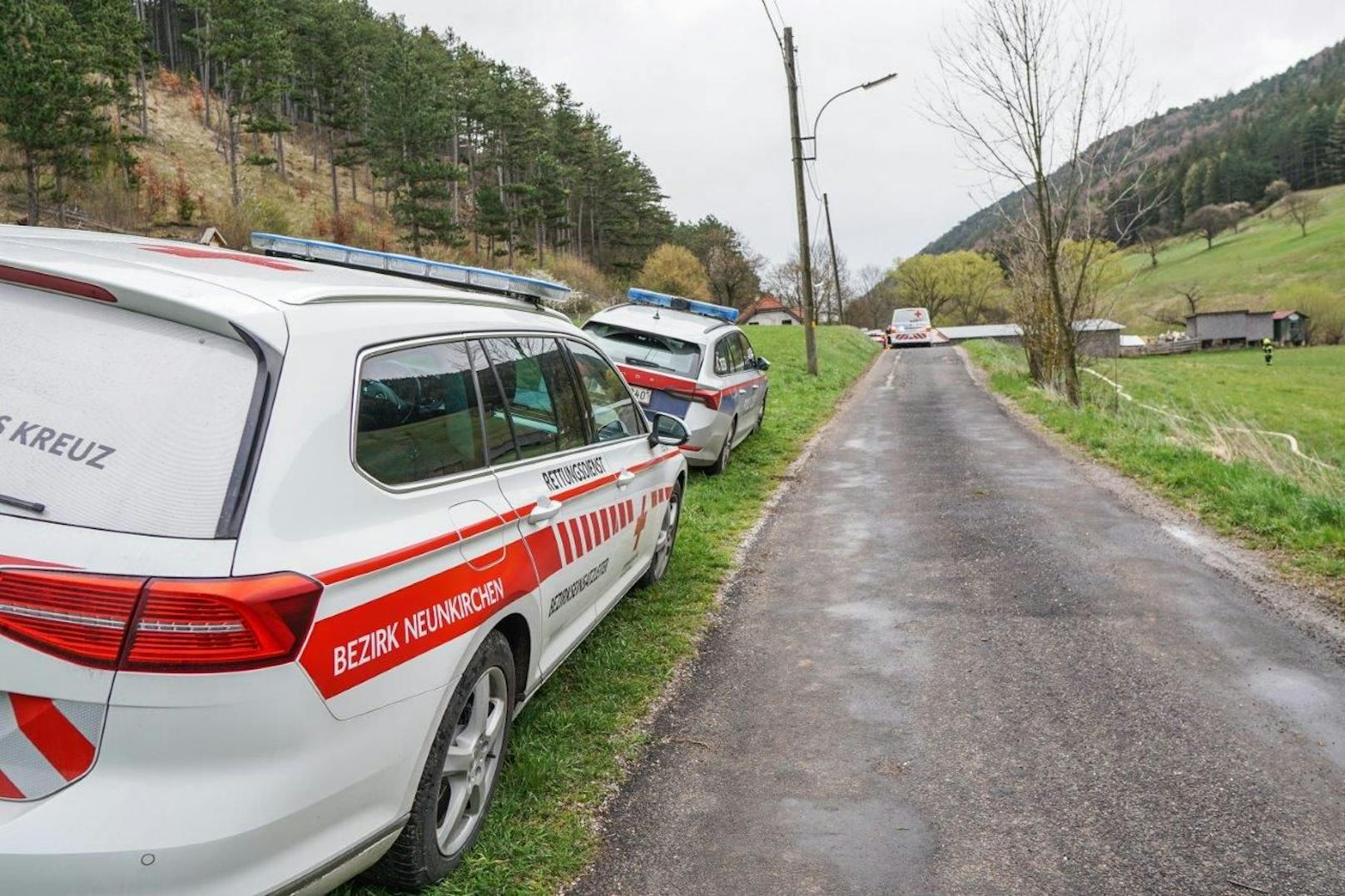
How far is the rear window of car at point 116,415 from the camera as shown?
200cm

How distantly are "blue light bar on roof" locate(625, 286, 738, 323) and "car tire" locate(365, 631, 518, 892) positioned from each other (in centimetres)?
824

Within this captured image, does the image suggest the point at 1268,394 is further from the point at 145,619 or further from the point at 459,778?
the point at 145,619

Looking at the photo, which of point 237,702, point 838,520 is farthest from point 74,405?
point 838,520

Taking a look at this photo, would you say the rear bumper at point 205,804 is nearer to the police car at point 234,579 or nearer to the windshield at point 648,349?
the police car at point 234,579

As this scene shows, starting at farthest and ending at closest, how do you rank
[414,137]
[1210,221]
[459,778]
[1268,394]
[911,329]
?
1. [1210,221]
2. [911,329]
3. [414,137]
4. [1268,394]
5. [459,778]

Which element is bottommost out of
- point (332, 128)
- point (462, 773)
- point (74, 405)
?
point (462, 773)

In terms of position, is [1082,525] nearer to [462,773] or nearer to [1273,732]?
[1273,732]

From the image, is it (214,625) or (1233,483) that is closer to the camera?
(214,625)

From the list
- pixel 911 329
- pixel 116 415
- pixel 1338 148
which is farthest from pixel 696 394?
pixel 1338 148

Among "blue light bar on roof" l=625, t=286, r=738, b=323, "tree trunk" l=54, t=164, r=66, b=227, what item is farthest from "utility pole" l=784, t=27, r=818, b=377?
"tree trunk" l=54, t=164, r=66, b=227

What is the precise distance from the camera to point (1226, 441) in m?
11.6

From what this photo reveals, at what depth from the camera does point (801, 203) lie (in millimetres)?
24672

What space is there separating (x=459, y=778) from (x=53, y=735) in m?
1.28

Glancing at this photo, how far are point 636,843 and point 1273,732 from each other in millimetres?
2741
